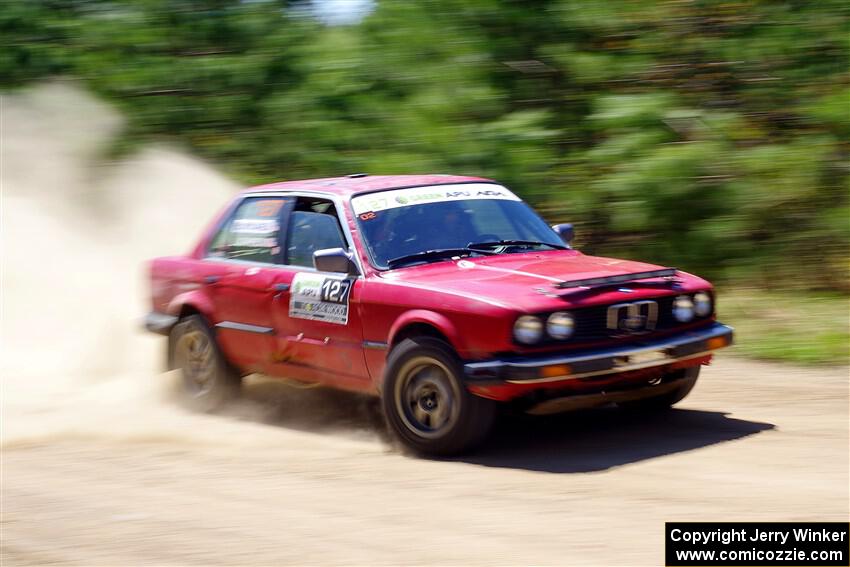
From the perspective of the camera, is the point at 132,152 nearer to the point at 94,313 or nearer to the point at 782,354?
the point at 94,313

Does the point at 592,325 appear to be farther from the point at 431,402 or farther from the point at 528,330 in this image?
the point at 431,402

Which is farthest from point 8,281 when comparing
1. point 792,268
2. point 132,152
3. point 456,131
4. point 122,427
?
point 792,268

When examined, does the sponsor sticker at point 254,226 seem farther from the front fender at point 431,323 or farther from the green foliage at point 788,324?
the green foliage at point 788,324

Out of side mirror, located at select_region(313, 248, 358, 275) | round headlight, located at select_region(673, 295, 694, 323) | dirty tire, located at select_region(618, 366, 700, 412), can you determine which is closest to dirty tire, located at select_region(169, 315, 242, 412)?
side mirror, located at select_region(313, 248, 358, 275)

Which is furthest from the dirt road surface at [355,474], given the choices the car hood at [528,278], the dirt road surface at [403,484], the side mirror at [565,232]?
the side mirror at [565,232]

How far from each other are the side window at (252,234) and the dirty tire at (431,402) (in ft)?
5.33

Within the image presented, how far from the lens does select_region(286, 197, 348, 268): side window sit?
7348 mm

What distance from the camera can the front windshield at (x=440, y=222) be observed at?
711 cm

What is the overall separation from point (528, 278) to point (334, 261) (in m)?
1.22

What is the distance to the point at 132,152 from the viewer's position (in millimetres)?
16984

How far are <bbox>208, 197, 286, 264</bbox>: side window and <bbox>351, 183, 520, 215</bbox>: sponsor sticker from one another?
757 millimetres

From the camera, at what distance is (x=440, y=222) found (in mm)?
7285

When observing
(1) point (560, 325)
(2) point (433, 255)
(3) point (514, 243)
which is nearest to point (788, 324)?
(3) point (514, 243)

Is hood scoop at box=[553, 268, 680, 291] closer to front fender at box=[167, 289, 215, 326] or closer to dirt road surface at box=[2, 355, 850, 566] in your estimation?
dirt road surface at box=[2, 355, 850, 566]
